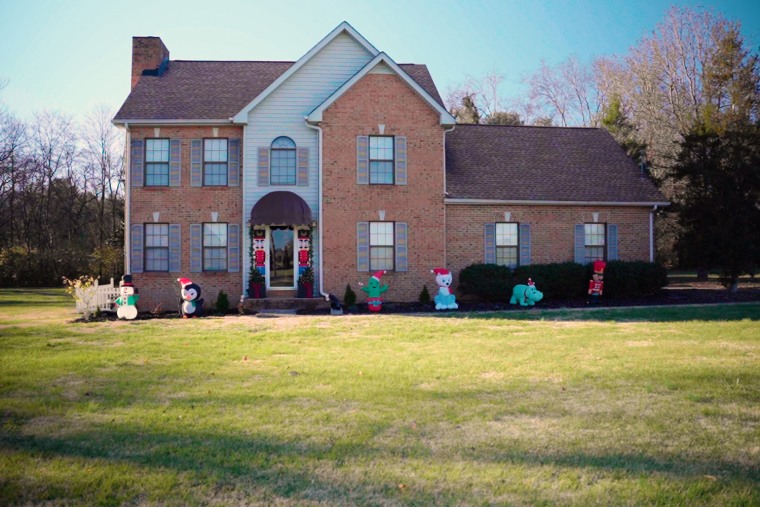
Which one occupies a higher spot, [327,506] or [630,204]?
[630,204]

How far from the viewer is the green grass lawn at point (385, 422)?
4.60 meters

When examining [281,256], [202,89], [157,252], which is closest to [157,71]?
[202,89]

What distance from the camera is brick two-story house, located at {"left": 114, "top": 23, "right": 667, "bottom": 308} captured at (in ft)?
68.4

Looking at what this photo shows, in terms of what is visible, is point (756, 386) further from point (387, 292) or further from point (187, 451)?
point (387, 292)

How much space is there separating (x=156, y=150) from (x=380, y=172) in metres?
7.84

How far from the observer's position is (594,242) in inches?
886

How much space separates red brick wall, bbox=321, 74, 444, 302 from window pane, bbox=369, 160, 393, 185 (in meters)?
0.27

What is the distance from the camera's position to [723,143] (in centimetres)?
2195

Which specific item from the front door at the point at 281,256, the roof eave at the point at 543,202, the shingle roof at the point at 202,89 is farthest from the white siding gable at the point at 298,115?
the roof eave at the point at 543,202

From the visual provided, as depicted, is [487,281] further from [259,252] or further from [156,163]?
[156,163]

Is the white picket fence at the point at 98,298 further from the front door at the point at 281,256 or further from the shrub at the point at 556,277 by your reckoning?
the shrub at the point at 556,277

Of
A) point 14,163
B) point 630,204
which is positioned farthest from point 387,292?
point 14,163

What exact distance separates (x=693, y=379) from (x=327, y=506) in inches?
235

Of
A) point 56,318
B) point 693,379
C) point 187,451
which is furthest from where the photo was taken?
point 56,318
